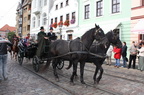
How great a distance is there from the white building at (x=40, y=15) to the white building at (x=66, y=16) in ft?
6.87

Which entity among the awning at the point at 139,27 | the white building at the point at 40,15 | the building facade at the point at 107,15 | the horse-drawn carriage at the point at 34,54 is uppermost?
the white building at the point at 40,15

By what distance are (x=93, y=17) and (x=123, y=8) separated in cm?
456

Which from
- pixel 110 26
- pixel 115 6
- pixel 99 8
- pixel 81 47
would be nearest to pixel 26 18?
pixel 99 8

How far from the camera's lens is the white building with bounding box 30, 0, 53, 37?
3057cm

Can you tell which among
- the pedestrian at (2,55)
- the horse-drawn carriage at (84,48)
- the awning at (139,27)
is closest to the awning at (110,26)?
the awning at (139,27)

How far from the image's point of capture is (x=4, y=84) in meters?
5.79

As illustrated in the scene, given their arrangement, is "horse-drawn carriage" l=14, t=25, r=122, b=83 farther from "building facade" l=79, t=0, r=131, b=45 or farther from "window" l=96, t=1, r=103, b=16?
"window" l=96, t=1, r=103, b=16

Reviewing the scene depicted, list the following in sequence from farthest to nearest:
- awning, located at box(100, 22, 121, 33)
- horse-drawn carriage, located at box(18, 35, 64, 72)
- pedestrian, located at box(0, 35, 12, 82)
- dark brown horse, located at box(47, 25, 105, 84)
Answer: awning, located at box(100, 22, 121, 33), horse-drawn carriage, located at box(18, 35, 64, 72), pedestrian, located at box(0, 35, 12, 82), dark brown horse, located at box(47, 25, 105, 84)

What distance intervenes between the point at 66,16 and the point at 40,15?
10.7 m

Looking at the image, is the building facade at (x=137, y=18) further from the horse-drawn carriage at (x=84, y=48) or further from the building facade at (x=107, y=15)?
the horse-drawn carriage at (x=84, y=48)

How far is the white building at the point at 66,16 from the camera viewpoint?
23.1m

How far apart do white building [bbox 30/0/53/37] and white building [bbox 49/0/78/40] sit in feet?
6.87

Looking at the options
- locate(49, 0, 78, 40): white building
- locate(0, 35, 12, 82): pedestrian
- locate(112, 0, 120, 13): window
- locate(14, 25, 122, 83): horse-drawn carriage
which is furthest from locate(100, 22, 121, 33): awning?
locate(0, 35, 12, 82): pedestrian

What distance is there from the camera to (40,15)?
33625 millimetres
